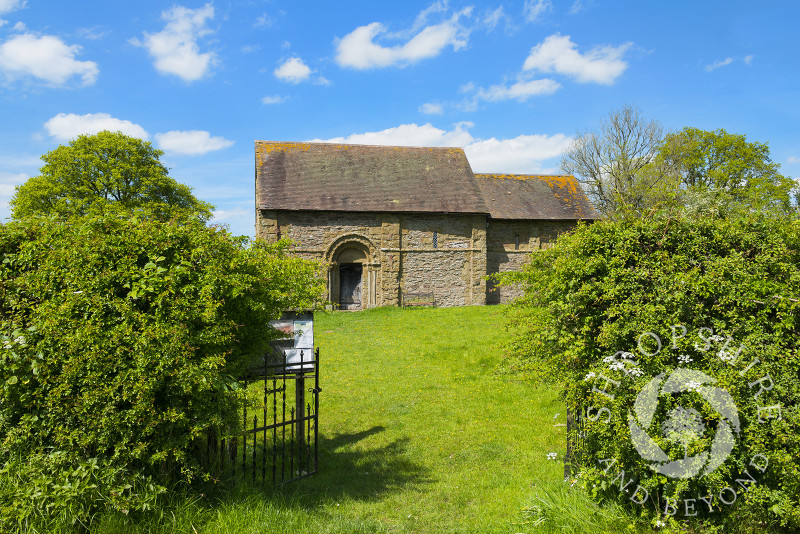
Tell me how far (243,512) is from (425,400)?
5765 mm

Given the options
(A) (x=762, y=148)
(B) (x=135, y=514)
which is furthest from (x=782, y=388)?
(A) (x=762, y=148)

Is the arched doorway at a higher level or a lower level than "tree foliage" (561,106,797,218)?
lower

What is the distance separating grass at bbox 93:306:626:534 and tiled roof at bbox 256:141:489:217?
11.8m

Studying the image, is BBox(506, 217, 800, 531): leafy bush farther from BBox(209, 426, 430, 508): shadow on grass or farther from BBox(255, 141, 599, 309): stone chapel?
BBox(255, 141, 599, 309): stone chapel

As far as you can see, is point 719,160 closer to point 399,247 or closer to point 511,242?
point 511,242

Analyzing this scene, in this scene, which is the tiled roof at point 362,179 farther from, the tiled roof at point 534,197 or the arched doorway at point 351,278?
the arched doorway at point 351,278

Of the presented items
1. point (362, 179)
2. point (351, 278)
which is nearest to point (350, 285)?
point (351, 278)

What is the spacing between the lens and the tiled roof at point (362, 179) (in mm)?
24062

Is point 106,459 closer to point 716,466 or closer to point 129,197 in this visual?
point 716,466

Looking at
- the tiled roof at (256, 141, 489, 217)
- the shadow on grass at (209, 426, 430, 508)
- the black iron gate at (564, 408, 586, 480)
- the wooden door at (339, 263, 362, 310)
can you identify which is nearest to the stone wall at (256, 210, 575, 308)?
the wooden door at (339, 263, 362, 310)

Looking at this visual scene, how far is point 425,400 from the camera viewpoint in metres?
9.84

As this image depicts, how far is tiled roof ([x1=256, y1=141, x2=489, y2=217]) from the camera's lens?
78.9 feet

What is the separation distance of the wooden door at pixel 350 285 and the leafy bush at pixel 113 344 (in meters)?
20.0

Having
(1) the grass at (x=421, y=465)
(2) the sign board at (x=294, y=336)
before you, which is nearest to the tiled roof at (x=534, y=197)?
(1) the grass at (x=421, y=465)
